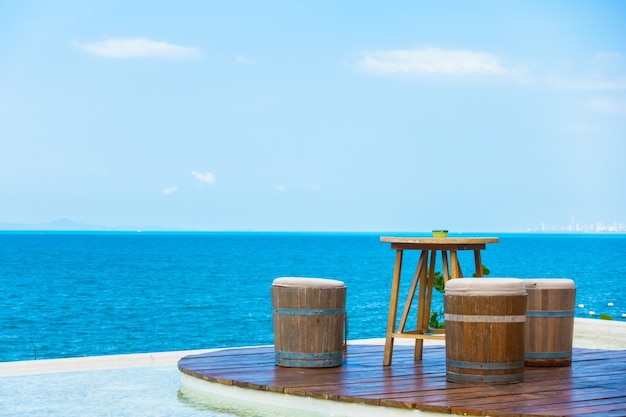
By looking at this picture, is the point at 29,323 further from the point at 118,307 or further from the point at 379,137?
the point at 379,137

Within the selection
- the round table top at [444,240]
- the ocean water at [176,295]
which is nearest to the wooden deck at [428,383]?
the round table top at [444,240]

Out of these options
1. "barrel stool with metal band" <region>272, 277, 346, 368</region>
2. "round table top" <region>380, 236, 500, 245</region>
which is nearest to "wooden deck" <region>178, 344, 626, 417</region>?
"barrel stool with metal band" <region>272, 277, 346, 368</region>

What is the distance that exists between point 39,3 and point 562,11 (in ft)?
224

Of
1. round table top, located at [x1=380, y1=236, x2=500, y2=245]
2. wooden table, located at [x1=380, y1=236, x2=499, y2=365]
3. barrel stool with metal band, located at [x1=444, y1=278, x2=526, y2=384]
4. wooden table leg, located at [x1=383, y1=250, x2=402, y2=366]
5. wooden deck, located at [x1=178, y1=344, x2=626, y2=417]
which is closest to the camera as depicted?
wooden deck, located at [x1=178, y1=344, x2=626, y2=417]

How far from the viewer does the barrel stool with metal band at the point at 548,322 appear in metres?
8.23

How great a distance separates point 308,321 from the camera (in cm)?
801

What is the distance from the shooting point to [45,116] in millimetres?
96438

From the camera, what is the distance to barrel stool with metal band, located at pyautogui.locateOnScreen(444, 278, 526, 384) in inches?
280

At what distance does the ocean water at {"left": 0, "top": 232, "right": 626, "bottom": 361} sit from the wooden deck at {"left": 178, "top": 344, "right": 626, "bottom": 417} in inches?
656

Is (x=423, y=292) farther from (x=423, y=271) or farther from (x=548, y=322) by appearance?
(x=548, y=322)

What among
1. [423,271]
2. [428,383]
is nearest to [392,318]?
[423,271]

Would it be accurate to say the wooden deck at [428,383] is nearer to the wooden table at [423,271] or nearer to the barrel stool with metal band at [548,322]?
the barrel stool with metal band at [548,322]

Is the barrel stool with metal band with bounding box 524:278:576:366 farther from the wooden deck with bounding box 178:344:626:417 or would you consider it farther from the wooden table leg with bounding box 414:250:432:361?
the wooden table leg with bounding box 414:250:432:361

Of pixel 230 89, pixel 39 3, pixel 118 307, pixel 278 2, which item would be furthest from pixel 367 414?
pixel 39 3
